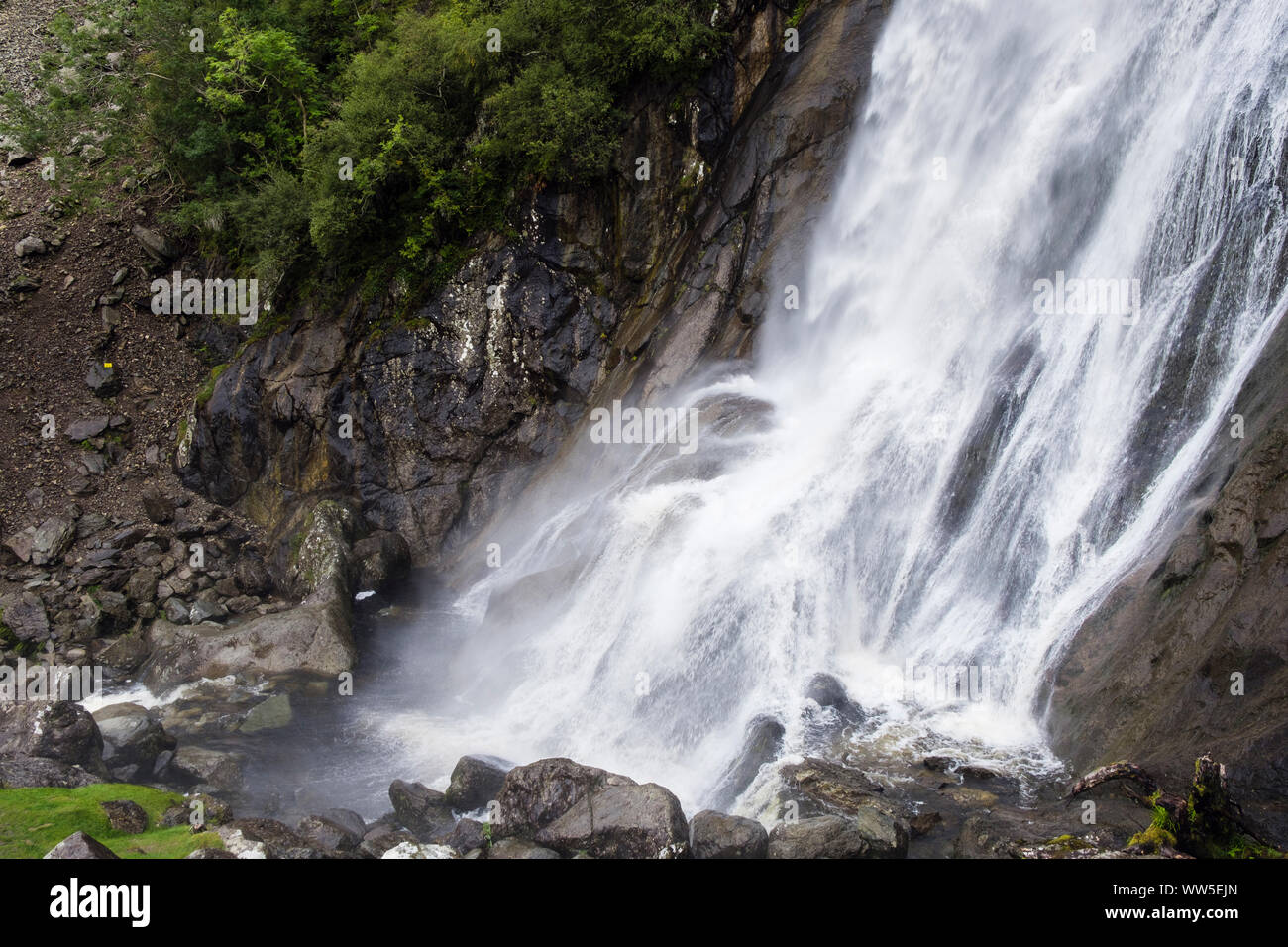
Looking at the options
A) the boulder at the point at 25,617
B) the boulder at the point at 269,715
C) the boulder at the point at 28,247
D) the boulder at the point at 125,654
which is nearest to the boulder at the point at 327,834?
the boulder at the point at 269,715

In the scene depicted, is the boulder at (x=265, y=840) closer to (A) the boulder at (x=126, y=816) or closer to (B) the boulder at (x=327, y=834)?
(B) the boulder at (x=327, y=834)

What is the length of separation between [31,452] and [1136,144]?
2497 cm

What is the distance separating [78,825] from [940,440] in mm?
13097

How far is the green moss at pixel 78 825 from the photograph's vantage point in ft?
33.1

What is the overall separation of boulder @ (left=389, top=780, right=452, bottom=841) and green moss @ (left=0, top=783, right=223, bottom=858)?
2488 millimetres

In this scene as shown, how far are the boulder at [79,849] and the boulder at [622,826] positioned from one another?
4455mm

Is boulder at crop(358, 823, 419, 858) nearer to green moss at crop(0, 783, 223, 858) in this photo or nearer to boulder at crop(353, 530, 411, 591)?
green moss at crop(0, 783, 223, 858)

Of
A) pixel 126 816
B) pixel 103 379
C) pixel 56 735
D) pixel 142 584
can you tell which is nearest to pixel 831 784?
pixel 126 816

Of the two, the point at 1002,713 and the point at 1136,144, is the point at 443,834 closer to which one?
the point at 1002,713

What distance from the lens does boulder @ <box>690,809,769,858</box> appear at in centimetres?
998

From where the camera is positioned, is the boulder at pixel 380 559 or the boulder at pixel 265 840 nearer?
the boulder at pixel 265 840

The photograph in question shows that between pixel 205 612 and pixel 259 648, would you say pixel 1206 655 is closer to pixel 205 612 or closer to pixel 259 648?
pixel 259 648

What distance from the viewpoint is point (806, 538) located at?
50.3ft

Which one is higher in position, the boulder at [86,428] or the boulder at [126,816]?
the boulder at [86,428]
